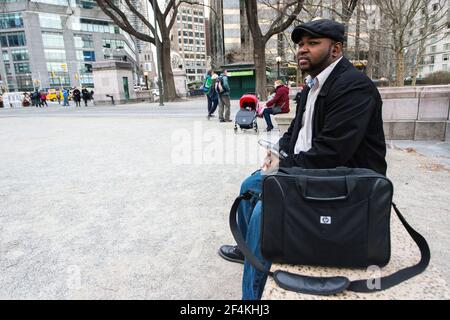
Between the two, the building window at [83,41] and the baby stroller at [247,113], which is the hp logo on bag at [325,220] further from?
the building window at [83,41]

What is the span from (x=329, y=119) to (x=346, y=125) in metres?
0.11

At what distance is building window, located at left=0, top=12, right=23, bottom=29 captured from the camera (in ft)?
234

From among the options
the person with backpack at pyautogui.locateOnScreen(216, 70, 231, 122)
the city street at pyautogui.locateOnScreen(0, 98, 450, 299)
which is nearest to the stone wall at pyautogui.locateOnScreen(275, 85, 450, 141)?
the city street at pyautogui.locateOnScreen(0, 98, 450, 299)

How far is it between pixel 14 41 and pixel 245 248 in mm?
89761

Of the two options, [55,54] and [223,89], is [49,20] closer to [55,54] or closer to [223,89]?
[55,54]

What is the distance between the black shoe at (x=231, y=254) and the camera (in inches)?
112

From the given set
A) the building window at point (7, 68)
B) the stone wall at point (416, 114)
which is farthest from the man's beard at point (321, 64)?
the building window at point (7, 68)

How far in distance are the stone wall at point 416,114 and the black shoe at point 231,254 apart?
518 centimetres

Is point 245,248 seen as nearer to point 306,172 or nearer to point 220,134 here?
point 306,172

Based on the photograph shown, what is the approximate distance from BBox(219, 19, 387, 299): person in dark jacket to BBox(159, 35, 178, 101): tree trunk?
84.6ft

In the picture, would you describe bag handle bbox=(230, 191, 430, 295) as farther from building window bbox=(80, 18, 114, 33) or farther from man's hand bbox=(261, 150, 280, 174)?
building window bbox=(80, 18, 114, 33)
